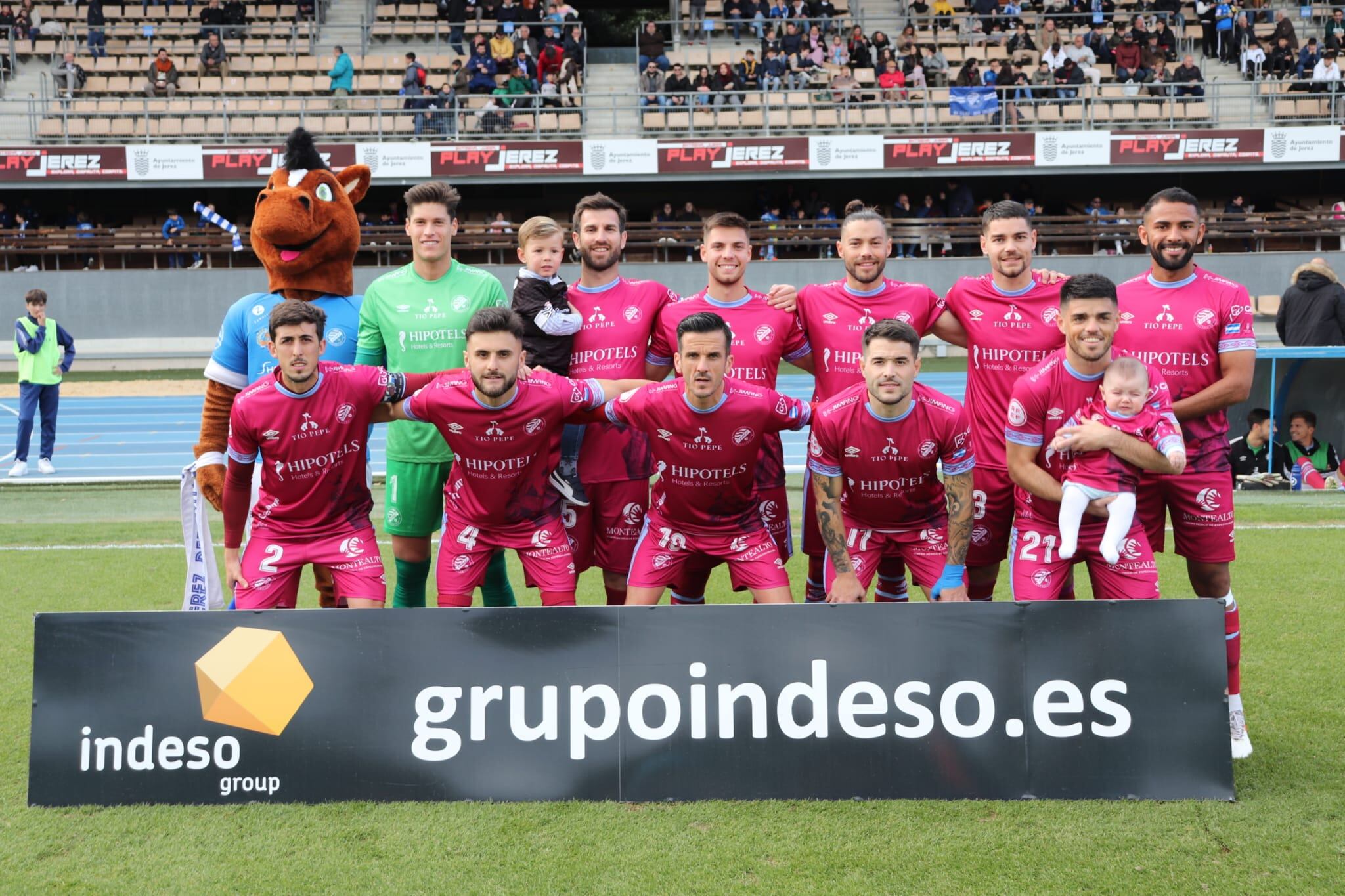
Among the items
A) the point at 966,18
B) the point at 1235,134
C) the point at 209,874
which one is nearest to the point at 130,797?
the point at 209,874

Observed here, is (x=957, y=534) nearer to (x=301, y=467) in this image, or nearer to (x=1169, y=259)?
(x=1169, y=259)

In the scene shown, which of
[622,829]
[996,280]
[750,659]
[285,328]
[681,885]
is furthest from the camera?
[996,280]

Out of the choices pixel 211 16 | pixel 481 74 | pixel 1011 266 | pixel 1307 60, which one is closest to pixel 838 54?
pixel 481 74

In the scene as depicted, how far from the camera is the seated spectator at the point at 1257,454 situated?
10.3m

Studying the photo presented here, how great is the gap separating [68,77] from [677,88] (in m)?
12.0

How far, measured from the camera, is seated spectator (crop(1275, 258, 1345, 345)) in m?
10.7

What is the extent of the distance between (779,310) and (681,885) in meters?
2.57

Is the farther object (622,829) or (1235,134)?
(1235,134)

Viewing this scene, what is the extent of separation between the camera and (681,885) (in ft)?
11.0

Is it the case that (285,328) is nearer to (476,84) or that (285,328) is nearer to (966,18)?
(476,84)

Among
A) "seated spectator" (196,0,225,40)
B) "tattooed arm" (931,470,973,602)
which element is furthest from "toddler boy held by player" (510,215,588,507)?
"seated spectator" (196,0,225,40)

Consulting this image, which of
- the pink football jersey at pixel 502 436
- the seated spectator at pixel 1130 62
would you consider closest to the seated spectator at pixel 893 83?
the seated spectator at pixel 1130 62

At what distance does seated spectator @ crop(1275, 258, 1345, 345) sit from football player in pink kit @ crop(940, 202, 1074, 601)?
7.16 metres

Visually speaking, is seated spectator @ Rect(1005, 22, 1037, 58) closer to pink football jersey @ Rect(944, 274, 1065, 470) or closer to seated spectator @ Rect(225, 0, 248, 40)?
seated spectator @ Rect(225, 0, 248, 40)
